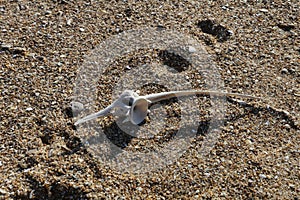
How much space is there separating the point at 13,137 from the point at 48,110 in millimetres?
229

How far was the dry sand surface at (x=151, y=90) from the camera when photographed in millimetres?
2180

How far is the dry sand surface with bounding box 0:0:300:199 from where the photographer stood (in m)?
2.18

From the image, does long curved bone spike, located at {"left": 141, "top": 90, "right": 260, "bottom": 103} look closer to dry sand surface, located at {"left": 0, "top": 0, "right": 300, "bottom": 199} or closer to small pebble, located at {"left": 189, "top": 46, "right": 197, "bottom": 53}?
dry sand surface, located at {"left": 0, "top": 0, "right": 300, "bottom": 199}

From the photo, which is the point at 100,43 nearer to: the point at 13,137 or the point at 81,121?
the point at 81,121

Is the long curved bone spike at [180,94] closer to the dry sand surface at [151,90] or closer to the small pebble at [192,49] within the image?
the dry sand surface at [151,90]

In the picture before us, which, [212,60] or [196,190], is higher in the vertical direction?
[212,60]

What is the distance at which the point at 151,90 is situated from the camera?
257cm

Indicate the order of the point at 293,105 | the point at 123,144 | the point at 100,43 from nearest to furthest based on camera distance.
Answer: the point at 123,144 → the point at 293,105 → the point at 100,43

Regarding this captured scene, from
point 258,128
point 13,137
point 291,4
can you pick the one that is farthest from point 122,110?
point 291,4

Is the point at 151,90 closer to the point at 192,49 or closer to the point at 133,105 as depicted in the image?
the point at 133,105

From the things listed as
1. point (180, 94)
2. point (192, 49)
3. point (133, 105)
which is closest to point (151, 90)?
point (180, 94)

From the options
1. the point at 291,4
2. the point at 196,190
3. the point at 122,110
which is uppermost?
the point at 291,4

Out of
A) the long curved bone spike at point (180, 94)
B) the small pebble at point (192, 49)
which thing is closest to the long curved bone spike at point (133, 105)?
the long curved bone spike at point (180, 94)

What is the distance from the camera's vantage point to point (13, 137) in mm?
2299
